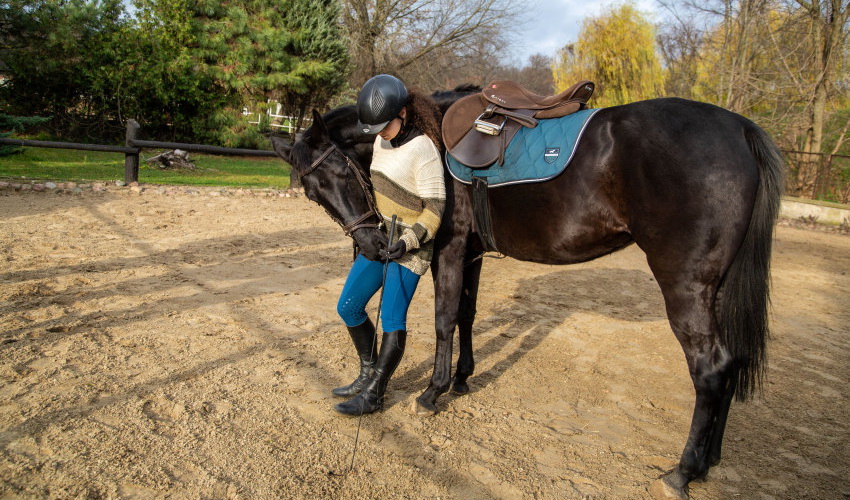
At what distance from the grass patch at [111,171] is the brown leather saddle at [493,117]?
918 cm

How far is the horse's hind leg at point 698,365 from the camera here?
256 centimetres

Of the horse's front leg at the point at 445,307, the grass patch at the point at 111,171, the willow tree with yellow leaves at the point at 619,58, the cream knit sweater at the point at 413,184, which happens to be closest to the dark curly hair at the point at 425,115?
the cream knit sweater at the point at 413,184

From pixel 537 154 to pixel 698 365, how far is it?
1.29m

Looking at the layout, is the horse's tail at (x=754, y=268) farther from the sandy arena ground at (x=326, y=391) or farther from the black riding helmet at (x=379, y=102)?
the black riding helmet at (x=379, y=102)

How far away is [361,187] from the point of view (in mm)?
3109

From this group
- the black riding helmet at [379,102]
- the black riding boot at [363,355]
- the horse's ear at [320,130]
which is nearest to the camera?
the black riding helmet at [379,102]

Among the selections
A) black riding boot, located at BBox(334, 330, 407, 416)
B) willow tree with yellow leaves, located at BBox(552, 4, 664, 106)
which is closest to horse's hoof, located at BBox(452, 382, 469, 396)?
black riding boot, located at BBox(334, 330, 407, 416)

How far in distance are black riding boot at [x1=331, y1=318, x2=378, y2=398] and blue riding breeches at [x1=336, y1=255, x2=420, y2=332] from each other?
0.68 feet

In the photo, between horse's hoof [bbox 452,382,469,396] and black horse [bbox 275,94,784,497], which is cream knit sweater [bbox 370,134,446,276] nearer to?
black horse [bbox 275,94,784,497]

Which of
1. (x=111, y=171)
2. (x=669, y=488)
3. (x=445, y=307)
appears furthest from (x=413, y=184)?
(x=111, y=171)

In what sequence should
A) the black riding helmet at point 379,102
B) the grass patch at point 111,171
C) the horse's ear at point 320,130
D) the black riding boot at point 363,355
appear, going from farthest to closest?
the grass patch at point 111,171
the black riding boot at point 363,355
the horse's ear at point 320,130
the black riding helmet at point 379,102

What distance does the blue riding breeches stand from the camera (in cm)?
315

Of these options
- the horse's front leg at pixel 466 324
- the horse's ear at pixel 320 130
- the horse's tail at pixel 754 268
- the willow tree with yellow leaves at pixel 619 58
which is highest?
the willow tree with yellow leaves at pixel 619 58

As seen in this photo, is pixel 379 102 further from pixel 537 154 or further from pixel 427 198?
pixel 537 154
